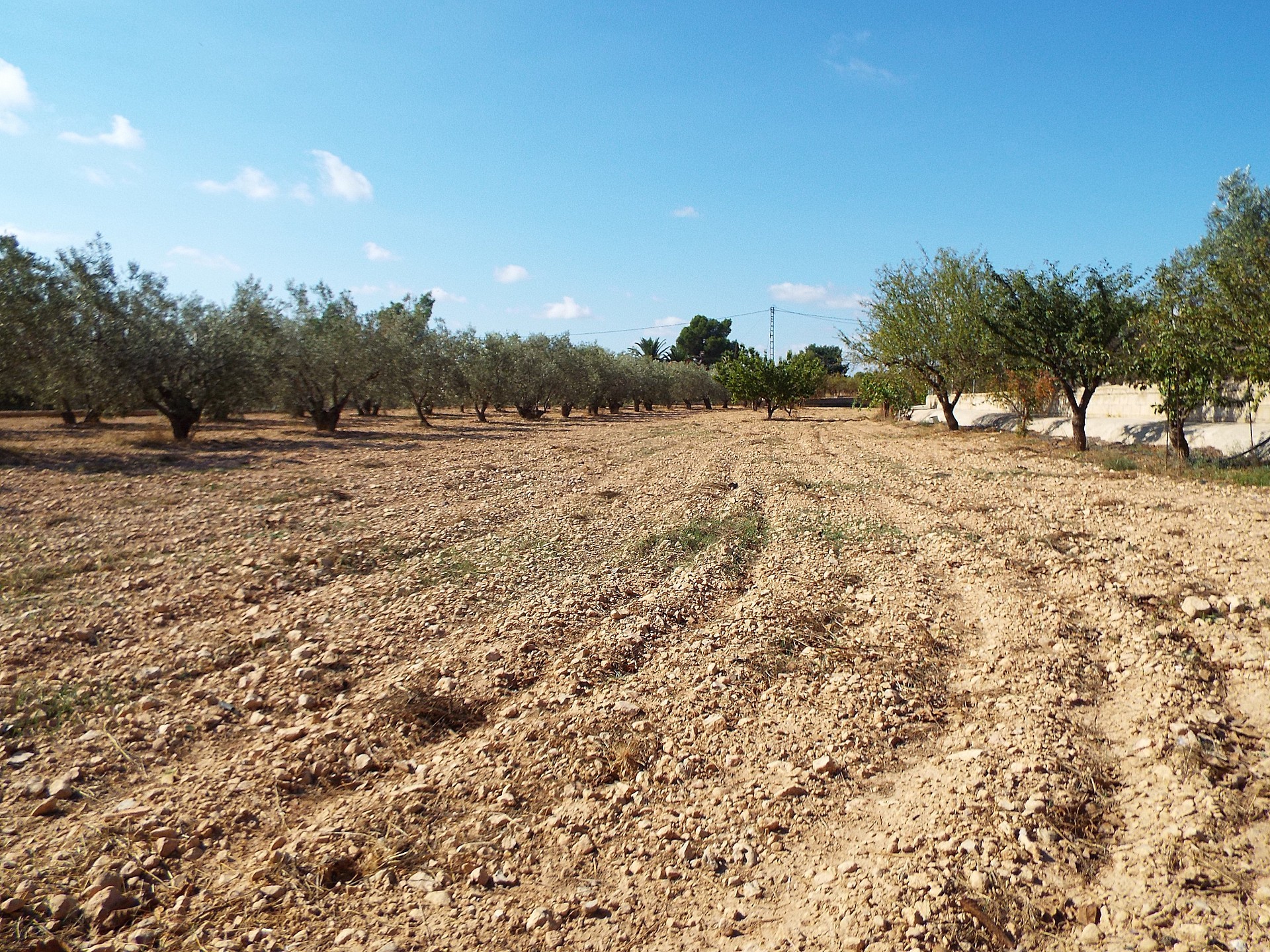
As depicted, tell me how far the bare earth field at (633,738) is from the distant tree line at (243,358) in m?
15.2

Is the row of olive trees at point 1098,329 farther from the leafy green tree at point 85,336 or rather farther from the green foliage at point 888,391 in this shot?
the leafy green tree at point 85,336

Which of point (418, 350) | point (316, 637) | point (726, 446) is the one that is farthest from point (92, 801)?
point (418, 350)

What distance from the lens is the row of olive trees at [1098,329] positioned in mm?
13516

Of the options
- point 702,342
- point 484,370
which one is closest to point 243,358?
point 484,370

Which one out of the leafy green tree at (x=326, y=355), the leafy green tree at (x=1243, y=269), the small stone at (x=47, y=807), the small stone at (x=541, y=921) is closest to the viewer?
the small stone at (x=541, y=921)

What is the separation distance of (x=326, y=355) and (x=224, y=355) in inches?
170

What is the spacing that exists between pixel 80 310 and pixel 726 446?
20972 millimetres

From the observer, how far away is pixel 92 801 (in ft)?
12.5

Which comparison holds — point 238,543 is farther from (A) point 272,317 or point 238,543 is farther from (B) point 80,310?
(A) point 272,317

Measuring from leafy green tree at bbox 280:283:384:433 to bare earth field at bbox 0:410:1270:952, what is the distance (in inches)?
791

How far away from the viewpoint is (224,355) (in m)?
24.8

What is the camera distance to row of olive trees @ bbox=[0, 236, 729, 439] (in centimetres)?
2144

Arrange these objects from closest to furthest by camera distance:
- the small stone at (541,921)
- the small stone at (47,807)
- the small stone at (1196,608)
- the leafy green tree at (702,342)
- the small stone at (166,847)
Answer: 1. the small stone at (541,921)
2. the small stone at (166,847)
3. the small stone at (47,807)
4. the small stone at (1196,608)
5. the leafy green tree at (702,342)

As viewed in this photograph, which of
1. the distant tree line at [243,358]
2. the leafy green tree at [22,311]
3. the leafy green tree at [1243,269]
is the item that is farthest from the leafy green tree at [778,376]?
the leafy green tree at [22,311]
